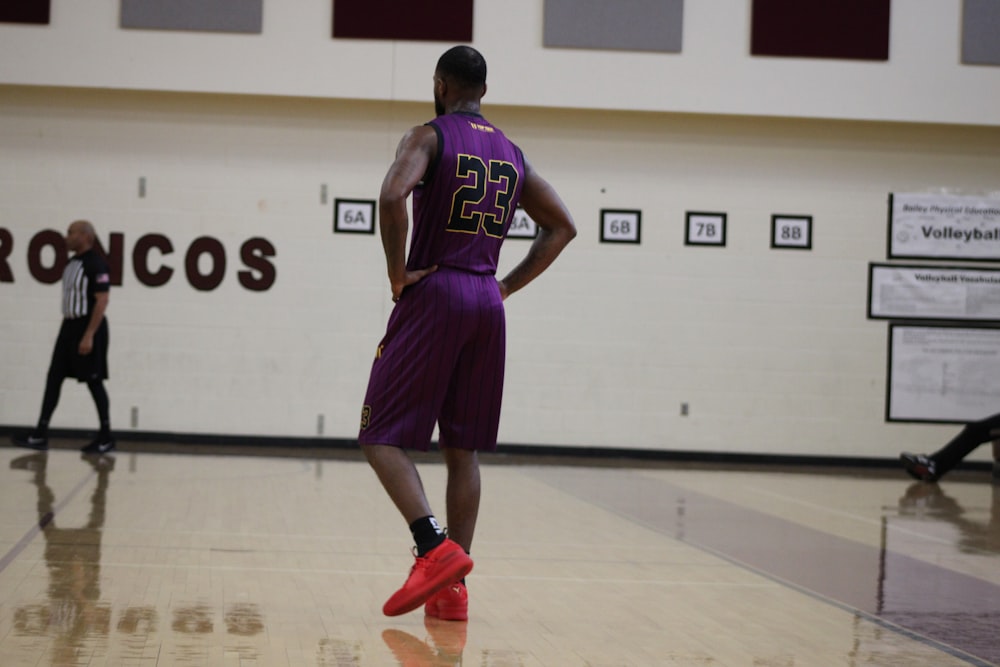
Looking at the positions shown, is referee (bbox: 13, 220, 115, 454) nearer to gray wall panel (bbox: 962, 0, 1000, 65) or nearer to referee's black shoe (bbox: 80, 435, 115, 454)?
referee's black shoe (bbox: 80, 435, 115, 454)

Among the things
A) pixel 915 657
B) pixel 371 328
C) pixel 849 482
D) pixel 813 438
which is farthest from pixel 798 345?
pixel 915 657

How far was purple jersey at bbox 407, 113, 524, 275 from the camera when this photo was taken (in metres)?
3.82

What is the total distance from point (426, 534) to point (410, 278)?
→ 75 centimetres

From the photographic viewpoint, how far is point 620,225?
11.2m

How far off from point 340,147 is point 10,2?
2.98 meters

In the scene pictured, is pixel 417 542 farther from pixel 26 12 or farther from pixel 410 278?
pixel 26 12

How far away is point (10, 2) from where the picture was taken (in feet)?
35.0

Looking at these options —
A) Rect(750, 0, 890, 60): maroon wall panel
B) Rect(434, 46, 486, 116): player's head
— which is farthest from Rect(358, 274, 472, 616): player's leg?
Rect(750, 0, 890, 60): maroon wall panel

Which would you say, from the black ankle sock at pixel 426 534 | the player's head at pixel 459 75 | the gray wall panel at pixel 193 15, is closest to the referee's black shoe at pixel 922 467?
the gray wall panel at pixel 193 15

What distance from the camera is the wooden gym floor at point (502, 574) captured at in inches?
136

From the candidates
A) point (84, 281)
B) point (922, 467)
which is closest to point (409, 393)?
point (84, 281)

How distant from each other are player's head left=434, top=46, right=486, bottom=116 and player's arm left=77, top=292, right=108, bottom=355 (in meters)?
5.81

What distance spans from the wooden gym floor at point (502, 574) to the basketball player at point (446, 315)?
38 centimetres

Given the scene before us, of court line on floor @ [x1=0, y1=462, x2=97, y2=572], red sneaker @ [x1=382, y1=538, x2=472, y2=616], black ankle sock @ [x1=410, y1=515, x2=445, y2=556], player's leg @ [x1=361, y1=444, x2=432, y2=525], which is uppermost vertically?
player's leg @ [x1=361, y1=444, x2=432, y2=525]
